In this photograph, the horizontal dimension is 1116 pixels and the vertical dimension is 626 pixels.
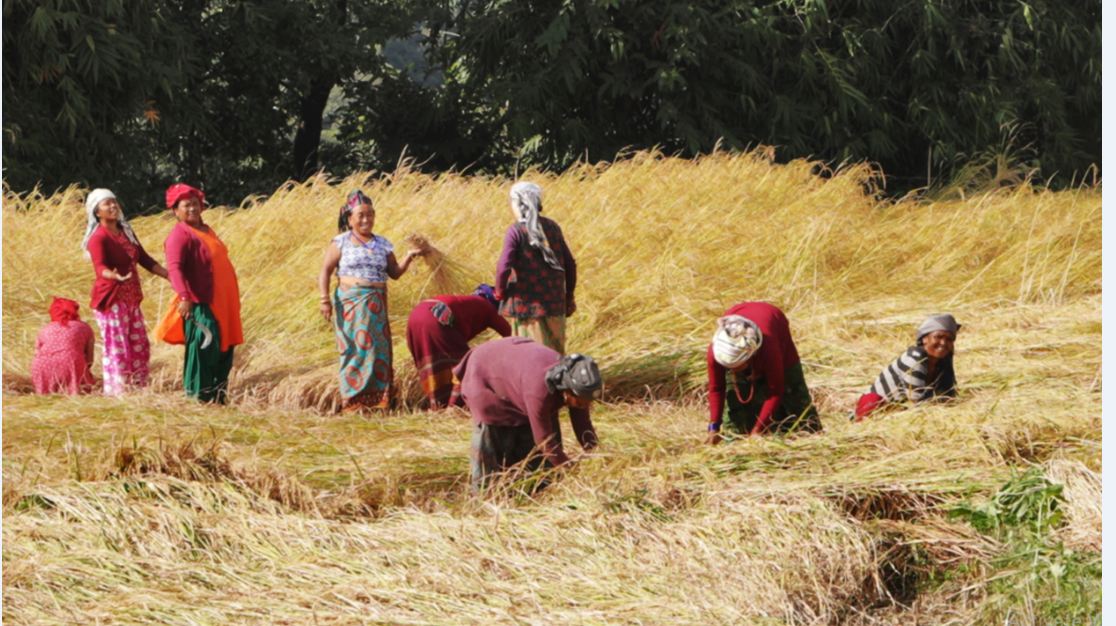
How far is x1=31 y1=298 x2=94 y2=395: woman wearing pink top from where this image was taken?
802 centimetres

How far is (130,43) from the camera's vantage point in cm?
1431

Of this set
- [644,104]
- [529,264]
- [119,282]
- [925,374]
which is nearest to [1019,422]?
[925,374]

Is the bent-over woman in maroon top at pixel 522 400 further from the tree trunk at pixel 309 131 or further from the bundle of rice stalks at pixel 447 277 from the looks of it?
the tree trunk at pixel 309 131

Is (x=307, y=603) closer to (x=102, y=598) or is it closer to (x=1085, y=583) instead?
(x=102, y=598)

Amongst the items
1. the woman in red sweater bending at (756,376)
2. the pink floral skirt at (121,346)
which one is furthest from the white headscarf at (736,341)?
the pink floral skirt at (121,346)

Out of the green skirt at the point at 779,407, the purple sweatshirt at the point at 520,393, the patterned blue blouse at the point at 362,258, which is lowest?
the green skirt at the point at 779,407

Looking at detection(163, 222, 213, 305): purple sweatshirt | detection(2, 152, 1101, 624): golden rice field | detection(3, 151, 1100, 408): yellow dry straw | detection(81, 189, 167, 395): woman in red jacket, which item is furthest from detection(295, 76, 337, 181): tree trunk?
detection(163, 222, 213, 305): purple sweatshirt

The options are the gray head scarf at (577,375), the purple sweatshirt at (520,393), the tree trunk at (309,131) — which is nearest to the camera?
the gray head scarf at (577,375)

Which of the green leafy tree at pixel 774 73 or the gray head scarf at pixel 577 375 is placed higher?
the green leafy tree at pixel 774 73

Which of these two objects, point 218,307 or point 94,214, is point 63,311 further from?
point 218,307

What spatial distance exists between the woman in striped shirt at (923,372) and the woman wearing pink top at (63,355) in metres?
3.89

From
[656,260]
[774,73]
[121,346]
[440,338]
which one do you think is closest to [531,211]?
[440,338]

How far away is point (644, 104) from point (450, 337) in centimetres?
990

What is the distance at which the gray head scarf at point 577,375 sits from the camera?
5129mm
